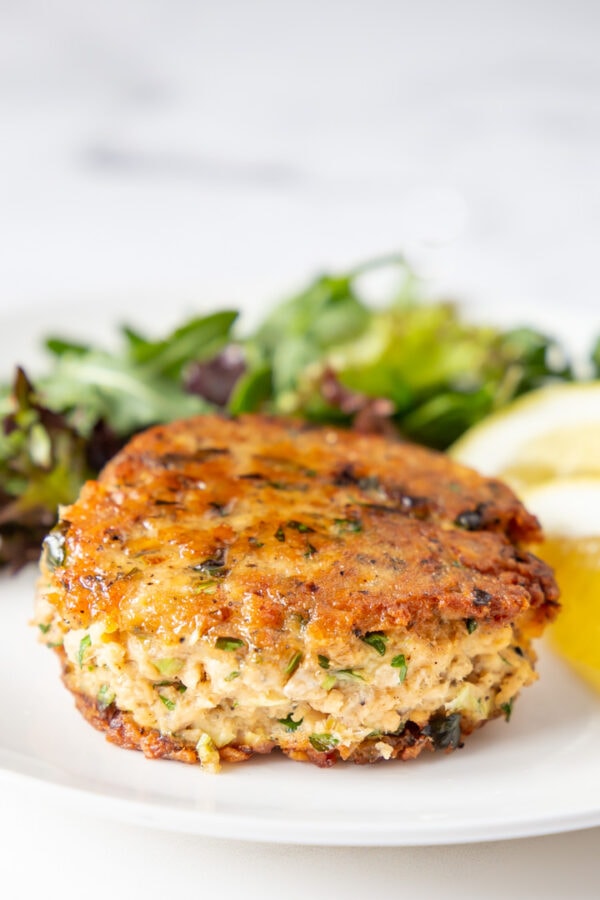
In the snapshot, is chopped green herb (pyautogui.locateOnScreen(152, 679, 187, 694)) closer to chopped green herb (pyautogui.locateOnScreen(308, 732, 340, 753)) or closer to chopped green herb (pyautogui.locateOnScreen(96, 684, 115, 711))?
chopped green herb (pyautogui.locateOnScreen(96, 684, 115, 711))

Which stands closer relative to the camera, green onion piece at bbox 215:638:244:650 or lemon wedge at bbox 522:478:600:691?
green onion piece at bbox 215:638:244:650

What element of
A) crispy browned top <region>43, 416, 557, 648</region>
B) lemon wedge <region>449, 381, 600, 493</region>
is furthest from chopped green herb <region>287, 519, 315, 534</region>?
lemon wedge <region>449, 381, 600, 493</region>

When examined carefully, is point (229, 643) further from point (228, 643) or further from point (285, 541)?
point (285, 541)

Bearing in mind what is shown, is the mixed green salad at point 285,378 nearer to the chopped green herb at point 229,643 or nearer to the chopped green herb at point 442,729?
the chopped green herb at point 229,643

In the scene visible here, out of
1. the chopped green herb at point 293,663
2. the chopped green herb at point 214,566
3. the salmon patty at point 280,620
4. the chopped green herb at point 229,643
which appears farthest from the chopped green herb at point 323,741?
the chopped green herb at point 214,566

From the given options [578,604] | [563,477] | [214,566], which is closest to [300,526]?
[214,566]

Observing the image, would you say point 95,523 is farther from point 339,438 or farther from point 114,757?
point 339,438

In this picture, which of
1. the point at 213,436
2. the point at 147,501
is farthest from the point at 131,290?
the point at 147,501
